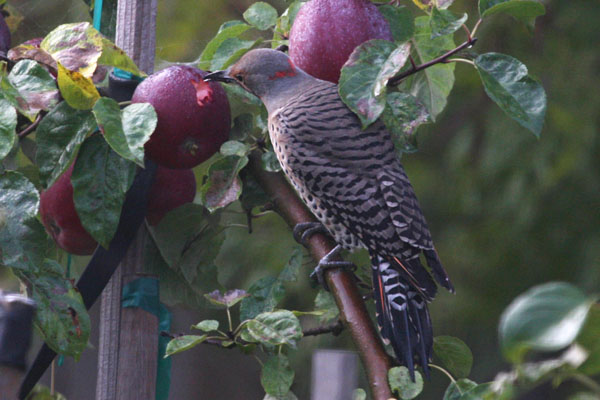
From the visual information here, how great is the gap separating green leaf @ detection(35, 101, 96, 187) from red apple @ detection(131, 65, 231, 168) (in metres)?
0.09

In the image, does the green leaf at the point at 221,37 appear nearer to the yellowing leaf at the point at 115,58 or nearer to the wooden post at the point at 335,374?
the yellowing leaf at the point at 115,58

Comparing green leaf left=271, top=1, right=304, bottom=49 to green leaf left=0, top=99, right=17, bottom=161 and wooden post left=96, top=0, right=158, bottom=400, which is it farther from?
green leaf left=0, top=99, right=17, bottom=161

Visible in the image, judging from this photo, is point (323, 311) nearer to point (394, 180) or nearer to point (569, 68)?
point (394, 180)

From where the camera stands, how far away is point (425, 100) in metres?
1.31

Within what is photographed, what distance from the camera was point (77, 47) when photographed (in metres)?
1.11

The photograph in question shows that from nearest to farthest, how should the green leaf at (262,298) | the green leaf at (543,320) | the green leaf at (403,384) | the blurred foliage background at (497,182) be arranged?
the green leaf at (543,320) → the green leaf at (403,384) → the green leaf at (262,298) → the blurred foliage background at (497,182)

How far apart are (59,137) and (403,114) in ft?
1.60

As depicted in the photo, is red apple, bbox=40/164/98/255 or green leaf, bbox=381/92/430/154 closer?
green leaf, bbox=381/92/430/154

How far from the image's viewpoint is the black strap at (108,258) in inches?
44.9

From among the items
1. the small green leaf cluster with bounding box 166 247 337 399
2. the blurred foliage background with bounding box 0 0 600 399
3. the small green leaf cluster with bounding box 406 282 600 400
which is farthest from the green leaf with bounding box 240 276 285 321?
the blurred foliage background with bounding box 0 0 600 399

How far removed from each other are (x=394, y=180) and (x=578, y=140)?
1.81m

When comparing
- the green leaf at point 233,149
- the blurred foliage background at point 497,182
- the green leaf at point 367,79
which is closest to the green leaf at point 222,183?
the green leaf at point 233,149

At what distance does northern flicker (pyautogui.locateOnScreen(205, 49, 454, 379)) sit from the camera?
117 cm

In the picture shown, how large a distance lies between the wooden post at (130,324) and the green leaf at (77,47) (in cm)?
13
